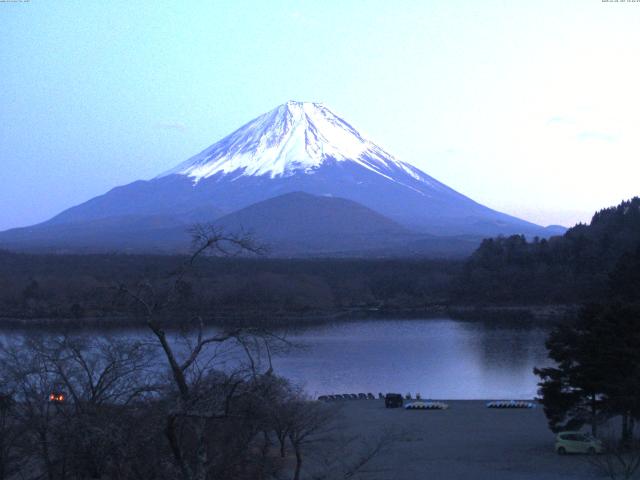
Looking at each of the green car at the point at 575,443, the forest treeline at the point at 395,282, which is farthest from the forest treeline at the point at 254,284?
the green car at the point at 575,443

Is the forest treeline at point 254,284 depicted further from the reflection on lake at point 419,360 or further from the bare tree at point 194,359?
the bare tree at point 194,359

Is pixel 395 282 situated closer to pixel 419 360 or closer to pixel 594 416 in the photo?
pixel 419 360

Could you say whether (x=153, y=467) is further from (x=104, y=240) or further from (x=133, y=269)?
(x=104, y=240)

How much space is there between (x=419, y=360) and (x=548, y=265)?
18.3 m

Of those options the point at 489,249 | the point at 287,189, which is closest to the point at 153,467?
the point at 489,249

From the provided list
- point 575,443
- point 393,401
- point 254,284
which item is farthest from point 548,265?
point 575,443

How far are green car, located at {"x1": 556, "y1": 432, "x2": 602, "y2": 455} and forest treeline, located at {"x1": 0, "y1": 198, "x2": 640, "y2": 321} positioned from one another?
60.2ft

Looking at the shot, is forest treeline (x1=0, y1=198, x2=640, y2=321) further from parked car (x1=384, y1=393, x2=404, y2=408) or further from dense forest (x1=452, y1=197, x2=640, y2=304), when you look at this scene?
parked car (x1=384, y1=393, x2=404, y2=408)

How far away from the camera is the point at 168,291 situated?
4.09 m

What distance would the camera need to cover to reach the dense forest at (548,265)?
34.7 metres

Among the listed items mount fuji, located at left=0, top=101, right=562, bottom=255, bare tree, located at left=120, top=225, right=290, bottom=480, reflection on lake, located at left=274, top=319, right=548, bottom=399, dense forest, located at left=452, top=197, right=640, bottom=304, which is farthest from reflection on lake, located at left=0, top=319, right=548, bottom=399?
mount fuji, located at left=0, top=101, right=562, bottom=255

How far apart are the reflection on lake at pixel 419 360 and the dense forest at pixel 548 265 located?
814cm

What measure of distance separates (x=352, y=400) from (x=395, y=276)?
2735cm

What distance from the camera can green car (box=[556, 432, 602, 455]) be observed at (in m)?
9.70
